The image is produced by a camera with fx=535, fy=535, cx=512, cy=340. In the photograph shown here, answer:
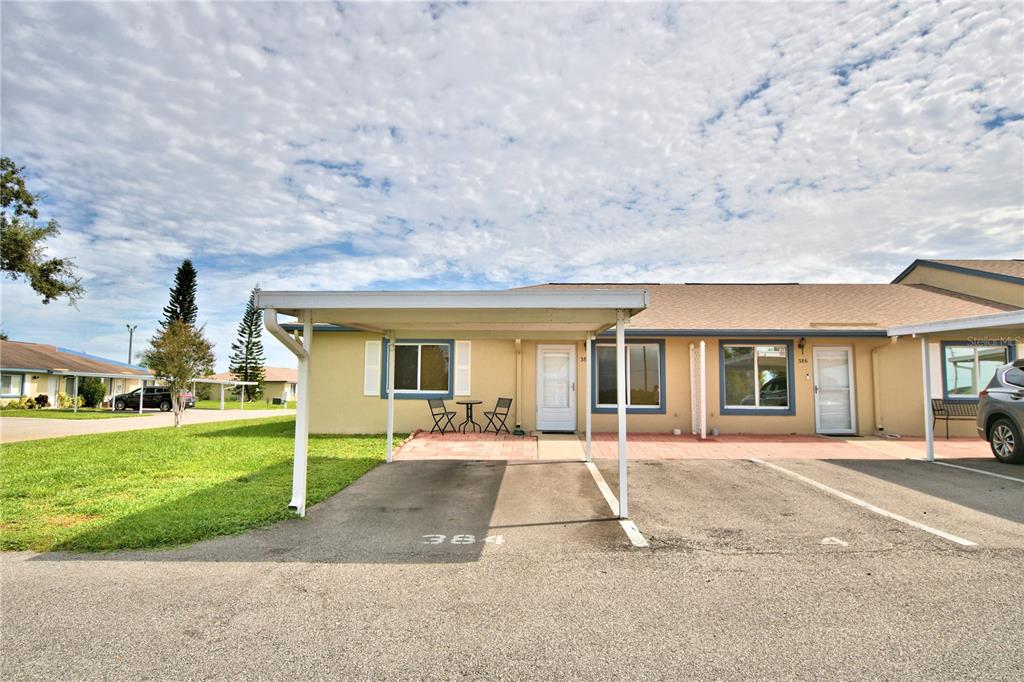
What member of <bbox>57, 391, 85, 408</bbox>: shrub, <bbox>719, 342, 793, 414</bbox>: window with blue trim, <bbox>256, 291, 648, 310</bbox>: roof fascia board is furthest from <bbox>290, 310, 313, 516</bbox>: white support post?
<bbox>57, 391, 85, 408</bbox>: shrub

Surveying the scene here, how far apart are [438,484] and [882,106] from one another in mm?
9651

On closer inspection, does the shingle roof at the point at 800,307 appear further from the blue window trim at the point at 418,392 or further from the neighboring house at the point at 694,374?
the blue window trim at the point at 418,392

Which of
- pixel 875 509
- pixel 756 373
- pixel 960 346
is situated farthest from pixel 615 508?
pixel 960 346

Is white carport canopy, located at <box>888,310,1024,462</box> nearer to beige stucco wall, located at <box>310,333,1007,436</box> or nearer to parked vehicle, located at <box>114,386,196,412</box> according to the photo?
beige stucco wall, located at <box>310,333,1007,436</box>

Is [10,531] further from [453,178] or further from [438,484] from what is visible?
[453,178]

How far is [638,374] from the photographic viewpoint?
13.0m

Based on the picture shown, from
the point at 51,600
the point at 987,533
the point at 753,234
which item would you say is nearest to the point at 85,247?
the point at 51,600

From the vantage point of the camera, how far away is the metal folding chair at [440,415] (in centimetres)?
1283

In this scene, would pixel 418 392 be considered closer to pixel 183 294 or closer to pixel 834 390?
pixel 834 390

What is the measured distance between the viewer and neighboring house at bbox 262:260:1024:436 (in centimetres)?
1262

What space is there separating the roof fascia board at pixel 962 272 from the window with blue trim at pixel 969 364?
2730 millimetres

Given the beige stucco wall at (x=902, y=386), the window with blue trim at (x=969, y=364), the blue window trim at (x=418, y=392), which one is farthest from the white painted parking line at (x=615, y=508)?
the window with blue trim at (x=969, y=364)

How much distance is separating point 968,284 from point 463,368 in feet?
48.5

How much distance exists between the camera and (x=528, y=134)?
10.8 meters
